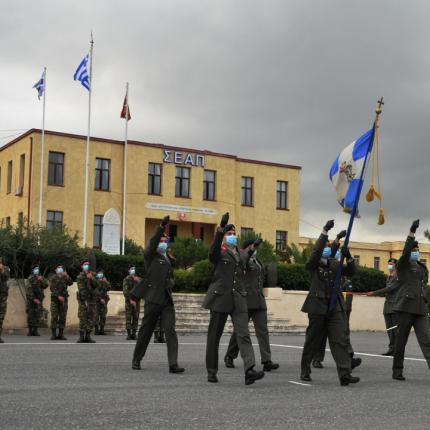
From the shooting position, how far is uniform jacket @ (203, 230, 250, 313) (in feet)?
34.7

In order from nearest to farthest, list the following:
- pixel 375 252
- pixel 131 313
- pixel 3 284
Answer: pixel 3 284 < pixel 131 313 < pixel 375 252

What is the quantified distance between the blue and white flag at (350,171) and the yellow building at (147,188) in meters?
33.6

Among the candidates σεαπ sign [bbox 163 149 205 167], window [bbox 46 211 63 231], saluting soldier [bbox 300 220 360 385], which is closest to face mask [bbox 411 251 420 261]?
saluting soldier [bbox 300 220 360 385]

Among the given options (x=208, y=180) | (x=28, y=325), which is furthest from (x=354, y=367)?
(x=208, y=180)

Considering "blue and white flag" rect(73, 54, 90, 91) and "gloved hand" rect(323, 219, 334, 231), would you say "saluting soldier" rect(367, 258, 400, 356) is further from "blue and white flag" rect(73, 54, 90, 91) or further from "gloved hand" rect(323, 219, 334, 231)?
"blue and white flag" rect(73, 54, 90, 91)

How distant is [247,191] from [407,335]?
41.5 meters

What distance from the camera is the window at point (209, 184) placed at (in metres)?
50.8

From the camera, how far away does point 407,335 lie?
1134cm

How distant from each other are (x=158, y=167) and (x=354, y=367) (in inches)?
1459

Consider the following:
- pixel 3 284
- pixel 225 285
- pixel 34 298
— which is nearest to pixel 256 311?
pixel 225 285

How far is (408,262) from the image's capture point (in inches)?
450

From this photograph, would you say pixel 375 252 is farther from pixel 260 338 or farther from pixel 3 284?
pixel 260 338

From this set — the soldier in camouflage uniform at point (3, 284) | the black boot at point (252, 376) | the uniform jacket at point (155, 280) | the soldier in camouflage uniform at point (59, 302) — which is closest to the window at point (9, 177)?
the soldier in camouflage uniform at point (59, 302)

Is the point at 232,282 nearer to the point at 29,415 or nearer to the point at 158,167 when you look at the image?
the point at 29,415
